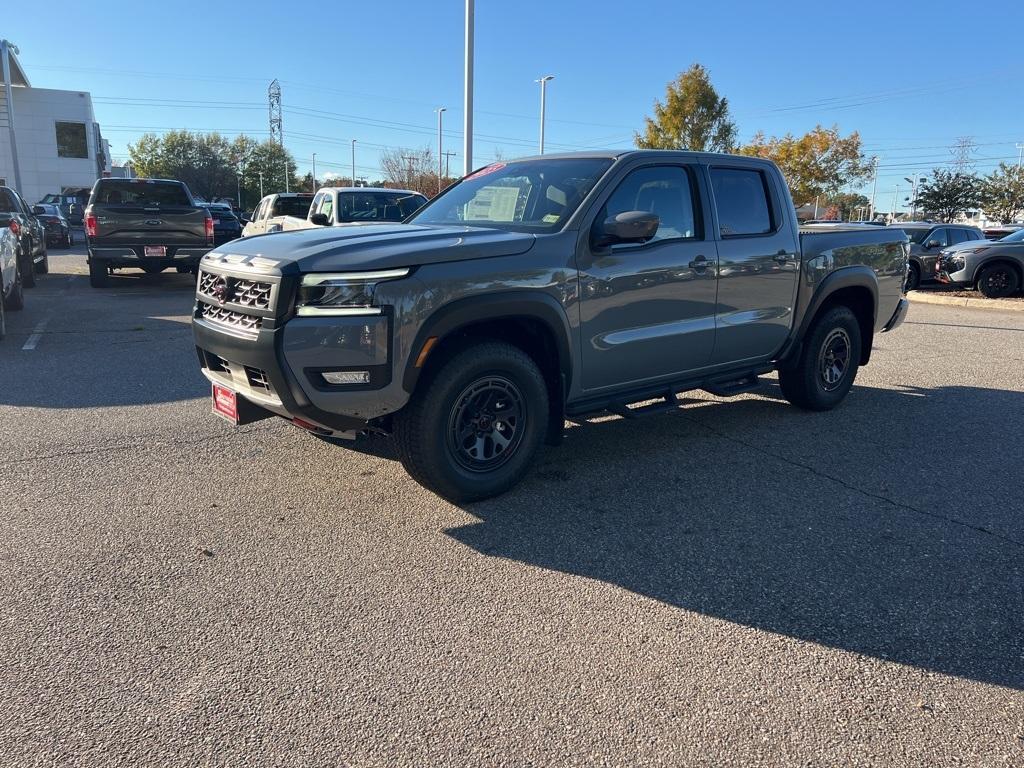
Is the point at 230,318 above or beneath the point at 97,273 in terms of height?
above

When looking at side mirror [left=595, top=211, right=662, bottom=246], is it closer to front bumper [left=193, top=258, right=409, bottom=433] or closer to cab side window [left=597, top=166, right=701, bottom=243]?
cab side window [left=597, top=166, right=701, bottom=243]

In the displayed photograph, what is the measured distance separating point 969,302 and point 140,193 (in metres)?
15.8

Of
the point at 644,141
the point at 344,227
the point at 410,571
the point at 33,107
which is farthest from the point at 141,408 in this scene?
the point at 33,107

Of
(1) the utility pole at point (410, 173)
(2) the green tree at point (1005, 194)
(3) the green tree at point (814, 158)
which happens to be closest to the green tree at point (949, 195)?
(2) the green tree at point (1005, 194)

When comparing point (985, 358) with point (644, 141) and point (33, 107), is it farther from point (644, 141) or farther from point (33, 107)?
point (33, 107)

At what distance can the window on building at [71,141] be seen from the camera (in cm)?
5141

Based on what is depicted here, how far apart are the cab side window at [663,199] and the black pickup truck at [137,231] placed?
10.6m

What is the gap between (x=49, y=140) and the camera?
167ft

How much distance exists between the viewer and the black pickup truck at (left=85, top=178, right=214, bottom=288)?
43.1 feet

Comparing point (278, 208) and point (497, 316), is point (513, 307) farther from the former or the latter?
point (278, 208)

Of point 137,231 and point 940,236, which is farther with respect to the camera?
point 940,236

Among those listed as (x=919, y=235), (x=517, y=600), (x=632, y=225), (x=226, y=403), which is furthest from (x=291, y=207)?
(x=517, y=600)

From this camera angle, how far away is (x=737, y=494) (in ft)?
14.8

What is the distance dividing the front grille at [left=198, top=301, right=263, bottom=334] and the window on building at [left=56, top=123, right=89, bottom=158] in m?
57.1
